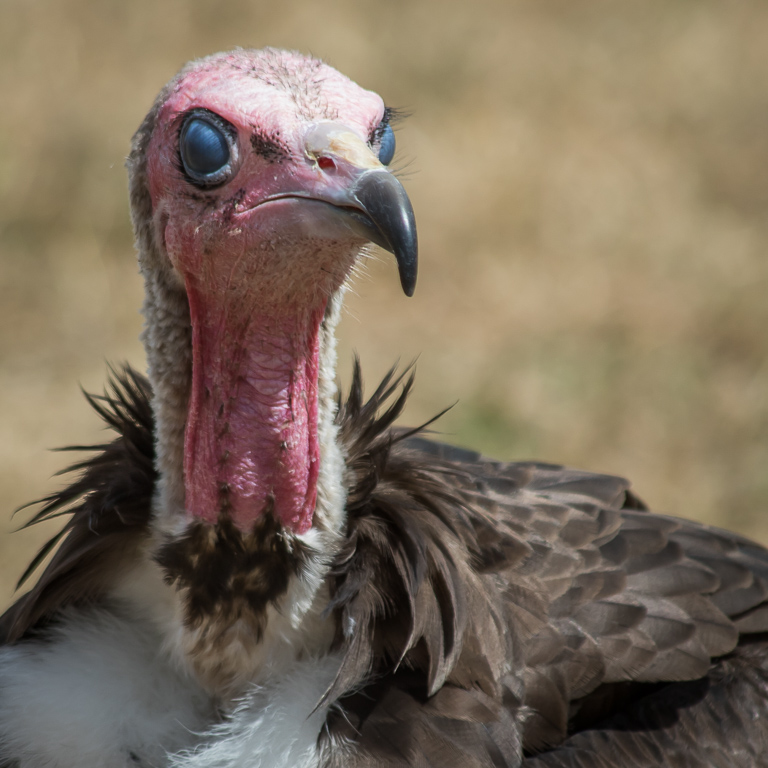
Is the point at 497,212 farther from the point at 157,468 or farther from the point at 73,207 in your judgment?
the point at 157,468

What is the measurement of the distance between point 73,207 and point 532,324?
3.74 m

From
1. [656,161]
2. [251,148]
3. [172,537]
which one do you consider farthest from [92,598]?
[656,161]

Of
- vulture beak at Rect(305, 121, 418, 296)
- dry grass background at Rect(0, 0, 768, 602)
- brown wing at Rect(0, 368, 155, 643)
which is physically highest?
dry grass background at Rect(0, 0, 768, 602)

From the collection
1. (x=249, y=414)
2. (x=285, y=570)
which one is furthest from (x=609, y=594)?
(x=249, y=414)

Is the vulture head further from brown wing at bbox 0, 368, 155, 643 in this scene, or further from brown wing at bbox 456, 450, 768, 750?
brown wing at bbox 456, 450, 768, 750

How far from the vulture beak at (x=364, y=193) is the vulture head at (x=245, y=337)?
0.05ft

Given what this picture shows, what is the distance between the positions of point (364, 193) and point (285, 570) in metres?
0.98

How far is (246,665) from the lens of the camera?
2773 millimetres

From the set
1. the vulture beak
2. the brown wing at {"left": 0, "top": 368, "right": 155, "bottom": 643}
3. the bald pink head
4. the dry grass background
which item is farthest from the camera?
the dry grass background

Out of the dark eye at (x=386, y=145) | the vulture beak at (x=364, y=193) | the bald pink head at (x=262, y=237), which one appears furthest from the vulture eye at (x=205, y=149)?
the dark eye at (x=386, y=145)

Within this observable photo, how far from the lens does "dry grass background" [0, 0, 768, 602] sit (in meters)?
7.27

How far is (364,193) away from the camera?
7.70ft

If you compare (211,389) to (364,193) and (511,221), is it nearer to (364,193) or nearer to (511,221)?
(364,193)

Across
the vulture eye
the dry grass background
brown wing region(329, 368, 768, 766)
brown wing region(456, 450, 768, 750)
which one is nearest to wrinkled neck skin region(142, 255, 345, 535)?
brown wing region(329, 368, 768, 766)
